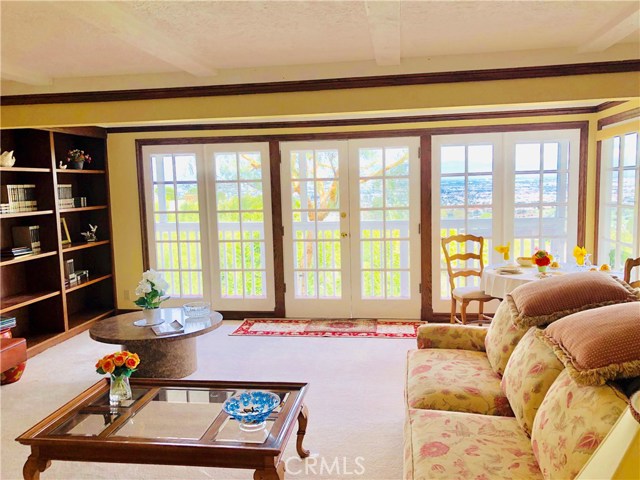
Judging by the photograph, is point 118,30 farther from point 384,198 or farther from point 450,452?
point 384,198

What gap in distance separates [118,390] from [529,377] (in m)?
2.03

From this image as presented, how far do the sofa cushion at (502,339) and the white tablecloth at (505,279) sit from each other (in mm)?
1077

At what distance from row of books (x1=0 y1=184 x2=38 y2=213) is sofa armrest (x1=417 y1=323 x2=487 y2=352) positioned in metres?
3.80

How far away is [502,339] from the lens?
278cm

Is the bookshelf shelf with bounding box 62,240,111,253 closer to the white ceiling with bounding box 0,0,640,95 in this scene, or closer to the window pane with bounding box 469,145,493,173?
the white ceiling with bounding box 0,0,640,95

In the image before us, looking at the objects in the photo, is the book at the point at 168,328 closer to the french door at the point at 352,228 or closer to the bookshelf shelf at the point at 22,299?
the bookshelf shelf at the point at 22,299

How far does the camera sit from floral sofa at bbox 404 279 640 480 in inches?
66.6

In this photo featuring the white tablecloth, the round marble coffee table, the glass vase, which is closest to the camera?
the glass vase

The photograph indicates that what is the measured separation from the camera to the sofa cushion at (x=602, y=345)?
1736 mm

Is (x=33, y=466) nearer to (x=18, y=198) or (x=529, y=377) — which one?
(x=529, y=377)

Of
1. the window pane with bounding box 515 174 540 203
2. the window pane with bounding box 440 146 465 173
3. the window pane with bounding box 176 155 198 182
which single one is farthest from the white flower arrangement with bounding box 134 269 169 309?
the window pane with bounding box 515 174 540 203

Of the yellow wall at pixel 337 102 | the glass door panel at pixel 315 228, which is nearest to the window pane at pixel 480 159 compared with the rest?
the yellow wall at pixel 337 102

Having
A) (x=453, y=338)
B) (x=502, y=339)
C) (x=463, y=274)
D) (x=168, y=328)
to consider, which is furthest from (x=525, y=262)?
(x=168, y=328)

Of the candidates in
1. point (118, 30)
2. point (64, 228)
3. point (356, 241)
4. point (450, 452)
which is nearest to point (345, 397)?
point (450, 452)
